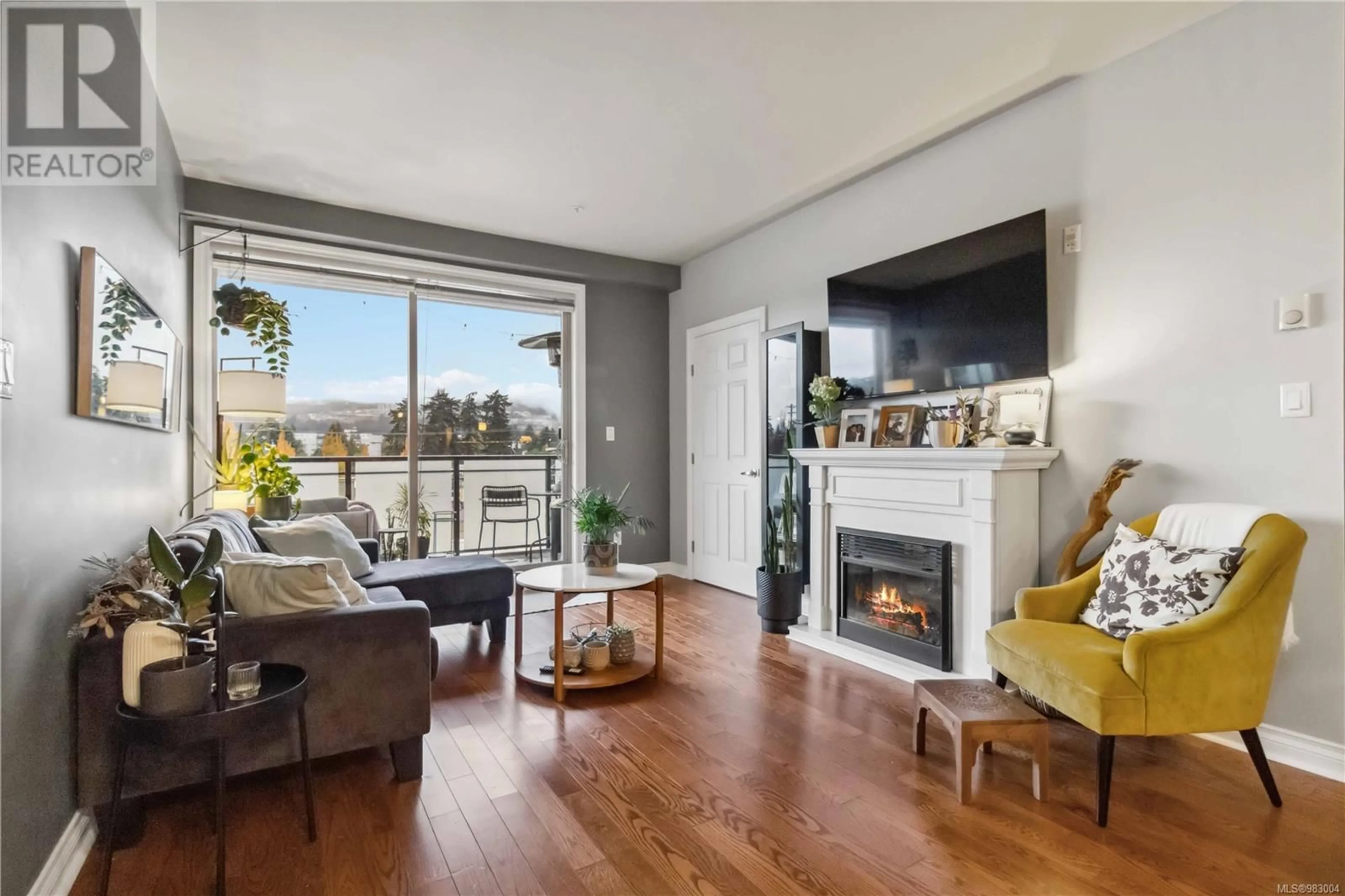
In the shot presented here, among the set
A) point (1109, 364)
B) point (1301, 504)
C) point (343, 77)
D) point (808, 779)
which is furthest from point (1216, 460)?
point (343, 77)

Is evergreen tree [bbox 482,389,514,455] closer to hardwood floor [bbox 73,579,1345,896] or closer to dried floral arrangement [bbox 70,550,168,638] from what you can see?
hardwood floor [bbox 73,579,1345,896]

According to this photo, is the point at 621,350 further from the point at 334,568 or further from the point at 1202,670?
the point at 1202,670

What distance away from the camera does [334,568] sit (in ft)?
7.48

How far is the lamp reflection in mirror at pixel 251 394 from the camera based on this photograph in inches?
142

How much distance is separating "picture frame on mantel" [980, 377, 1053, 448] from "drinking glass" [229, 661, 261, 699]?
2.84m

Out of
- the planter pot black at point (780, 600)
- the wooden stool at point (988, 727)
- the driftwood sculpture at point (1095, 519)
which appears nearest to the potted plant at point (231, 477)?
the planter pot black at point (780, 600)

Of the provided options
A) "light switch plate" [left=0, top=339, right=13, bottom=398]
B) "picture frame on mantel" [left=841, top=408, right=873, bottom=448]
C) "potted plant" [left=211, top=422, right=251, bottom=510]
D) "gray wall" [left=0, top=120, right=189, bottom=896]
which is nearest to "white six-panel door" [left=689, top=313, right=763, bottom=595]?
"picture frame on mantel" [left=841, top=408, right=873, bottom=448]

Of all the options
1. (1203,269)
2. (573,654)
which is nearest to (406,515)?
(573,654)

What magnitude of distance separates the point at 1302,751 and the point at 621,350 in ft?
15.3

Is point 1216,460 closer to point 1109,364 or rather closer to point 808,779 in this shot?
point 1109,364

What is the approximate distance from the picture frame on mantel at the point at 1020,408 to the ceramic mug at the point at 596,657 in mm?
1981

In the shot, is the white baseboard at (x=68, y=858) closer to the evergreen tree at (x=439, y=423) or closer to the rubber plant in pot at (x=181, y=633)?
the rubber plant in pot at (x=181, y=633)

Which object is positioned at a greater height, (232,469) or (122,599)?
(232,469)

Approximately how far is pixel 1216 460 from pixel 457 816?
9.52 ft
